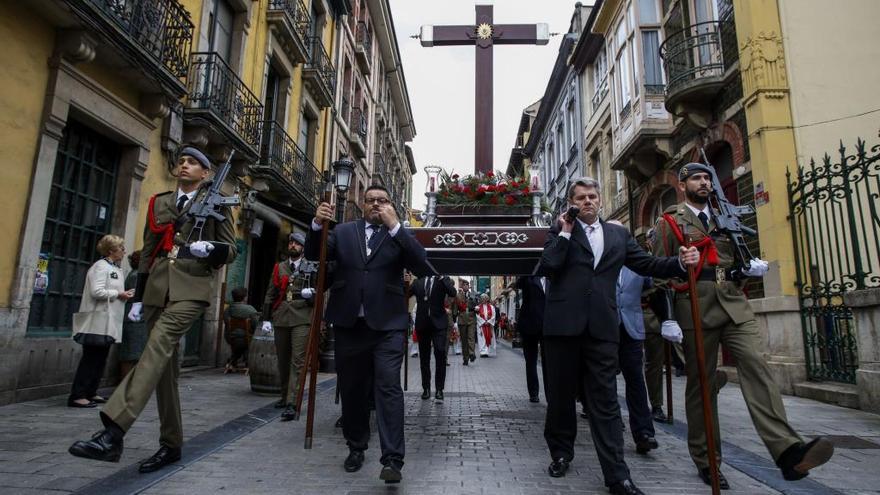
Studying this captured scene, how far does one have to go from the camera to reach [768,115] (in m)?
8.98

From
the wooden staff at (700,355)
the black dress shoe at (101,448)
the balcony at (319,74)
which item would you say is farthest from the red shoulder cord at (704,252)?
the balcony at (319,74)

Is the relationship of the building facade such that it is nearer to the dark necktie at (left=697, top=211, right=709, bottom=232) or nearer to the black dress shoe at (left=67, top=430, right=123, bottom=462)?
the black dress shoe at (left=67, top=430, right=123, bottom=462)

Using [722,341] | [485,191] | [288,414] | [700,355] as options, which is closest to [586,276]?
[700,355]

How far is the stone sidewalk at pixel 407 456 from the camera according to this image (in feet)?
10.4

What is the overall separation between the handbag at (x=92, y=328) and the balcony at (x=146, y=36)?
11.1ft

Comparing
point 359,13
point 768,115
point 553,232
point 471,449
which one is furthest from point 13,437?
point 359,13

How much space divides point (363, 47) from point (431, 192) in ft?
58.8

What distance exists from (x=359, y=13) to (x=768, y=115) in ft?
59.2

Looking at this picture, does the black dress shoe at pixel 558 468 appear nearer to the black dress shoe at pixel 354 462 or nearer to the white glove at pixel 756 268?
the black dress shoe at pixel 354 462

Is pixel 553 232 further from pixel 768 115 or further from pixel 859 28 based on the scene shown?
pixel 859 28

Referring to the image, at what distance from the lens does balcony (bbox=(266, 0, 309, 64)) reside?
1253cm

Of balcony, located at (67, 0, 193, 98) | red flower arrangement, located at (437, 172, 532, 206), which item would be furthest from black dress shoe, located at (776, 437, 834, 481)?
balcony, located at (67, 0, 193, 98)

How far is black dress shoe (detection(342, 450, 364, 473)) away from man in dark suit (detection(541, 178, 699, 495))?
4.18 ft

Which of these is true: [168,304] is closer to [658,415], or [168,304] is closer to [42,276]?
[42,276]
